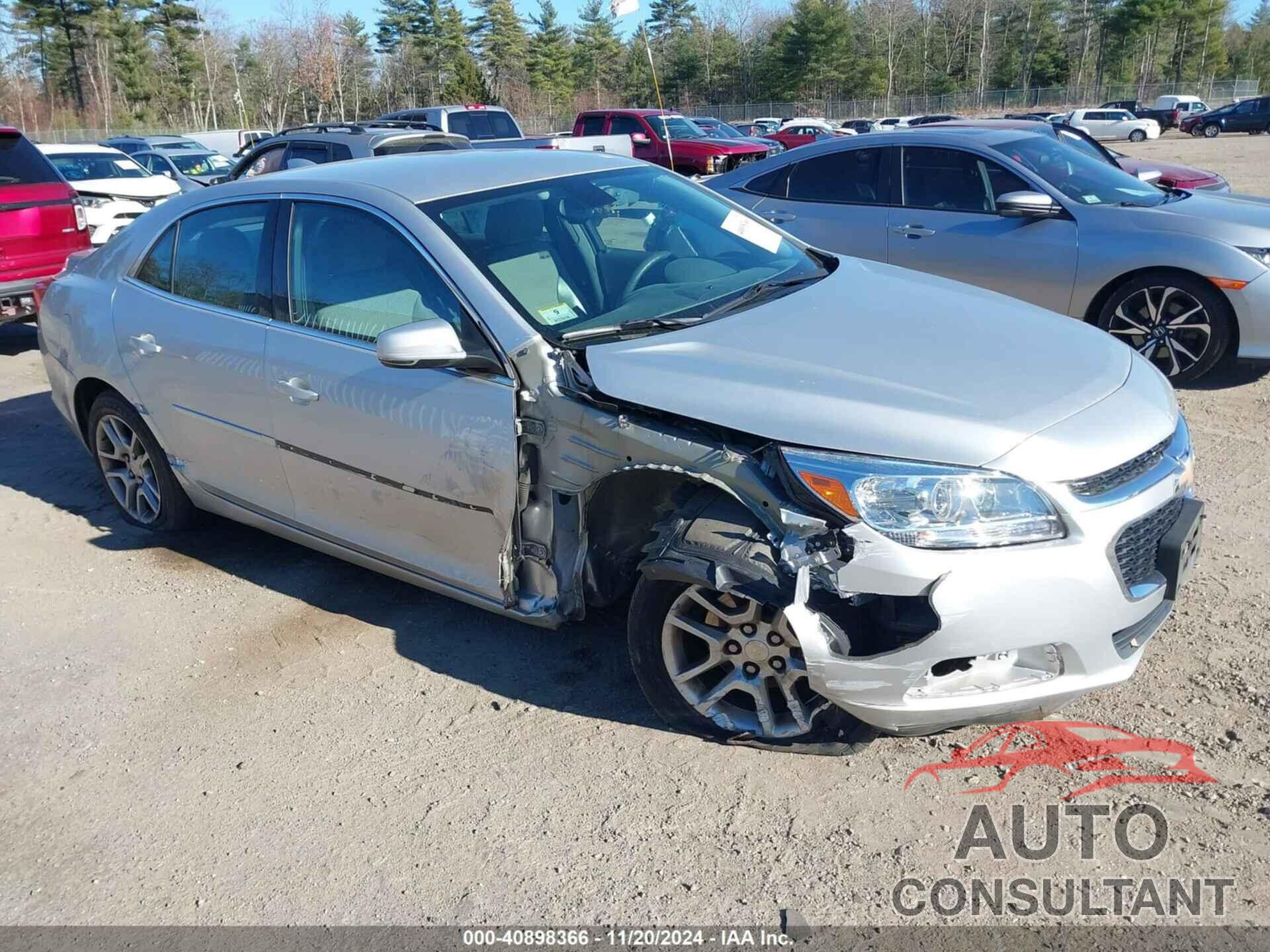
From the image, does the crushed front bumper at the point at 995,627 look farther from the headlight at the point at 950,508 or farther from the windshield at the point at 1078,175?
the windshield at the point at 1078,175

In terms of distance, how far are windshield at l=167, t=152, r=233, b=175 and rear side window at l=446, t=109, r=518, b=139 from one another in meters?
8.34

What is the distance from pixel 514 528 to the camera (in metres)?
3.38

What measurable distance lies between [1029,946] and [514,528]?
1886 millimetres

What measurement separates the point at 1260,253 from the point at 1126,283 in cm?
71

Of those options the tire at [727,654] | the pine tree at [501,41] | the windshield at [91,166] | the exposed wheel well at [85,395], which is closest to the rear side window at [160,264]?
the exposed wheel well at [85,395]

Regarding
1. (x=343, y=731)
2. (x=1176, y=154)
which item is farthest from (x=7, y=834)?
(x=1176, y=154)

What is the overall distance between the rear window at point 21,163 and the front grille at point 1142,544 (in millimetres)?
8996

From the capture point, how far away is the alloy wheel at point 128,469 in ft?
16.2

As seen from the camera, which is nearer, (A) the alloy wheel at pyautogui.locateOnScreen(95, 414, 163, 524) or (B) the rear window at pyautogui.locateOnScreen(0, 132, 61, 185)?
(A) the alloy wheel at pyautogui.locateOnScreen(95, 414, 163, 524)

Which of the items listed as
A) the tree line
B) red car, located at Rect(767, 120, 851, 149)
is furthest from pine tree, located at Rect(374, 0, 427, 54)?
red car, located at Rect(767, 120, 851, 149)

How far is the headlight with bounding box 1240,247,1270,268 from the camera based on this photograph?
596 cm

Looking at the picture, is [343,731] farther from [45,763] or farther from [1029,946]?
[1029,946]

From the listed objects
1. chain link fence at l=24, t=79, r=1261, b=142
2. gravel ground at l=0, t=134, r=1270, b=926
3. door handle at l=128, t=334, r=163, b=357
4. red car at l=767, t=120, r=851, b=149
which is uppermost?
chain link fence at l=24, t=79, r=1261, b=142

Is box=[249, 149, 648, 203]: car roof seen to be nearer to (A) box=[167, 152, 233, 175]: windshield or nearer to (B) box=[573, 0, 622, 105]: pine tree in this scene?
(A) box=[167, 152, 233, 175]: windshield
